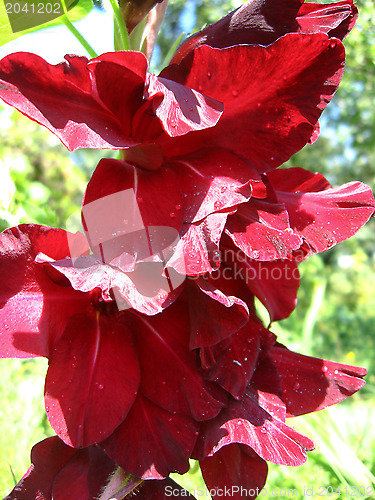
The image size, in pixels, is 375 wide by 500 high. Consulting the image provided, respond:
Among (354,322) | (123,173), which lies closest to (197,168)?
(123,173)

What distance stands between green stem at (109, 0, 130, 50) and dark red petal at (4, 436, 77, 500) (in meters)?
0.41

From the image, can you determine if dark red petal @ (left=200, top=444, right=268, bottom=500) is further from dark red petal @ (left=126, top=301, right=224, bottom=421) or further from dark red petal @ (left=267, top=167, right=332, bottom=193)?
dark red petal @ (left=267, top=167, right=332, bottom=193)

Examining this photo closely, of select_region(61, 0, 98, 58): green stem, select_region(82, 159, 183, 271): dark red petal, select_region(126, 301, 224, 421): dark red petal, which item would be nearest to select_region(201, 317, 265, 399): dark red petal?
select_region(126, 301, 224, 421): dark red petal

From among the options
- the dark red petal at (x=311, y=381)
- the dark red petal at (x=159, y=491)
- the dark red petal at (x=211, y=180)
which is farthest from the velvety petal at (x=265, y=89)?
the dark red petal at (x=159, y=491)

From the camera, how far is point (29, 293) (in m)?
0.41

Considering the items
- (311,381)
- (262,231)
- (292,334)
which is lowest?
(292,334)

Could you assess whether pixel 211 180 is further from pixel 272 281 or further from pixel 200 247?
pixel 272 281

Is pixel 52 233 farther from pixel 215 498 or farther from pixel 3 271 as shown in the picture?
pixel 215 498

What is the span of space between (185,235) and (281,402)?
0.21m

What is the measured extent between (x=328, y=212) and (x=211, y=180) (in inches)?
5.2

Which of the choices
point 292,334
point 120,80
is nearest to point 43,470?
point 120,80

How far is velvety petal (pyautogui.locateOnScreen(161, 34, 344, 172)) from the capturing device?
396mm

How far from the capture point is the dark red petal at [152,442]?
1.38 feet

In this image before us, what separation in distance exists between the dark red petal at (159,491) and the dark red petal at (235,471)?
3cm
